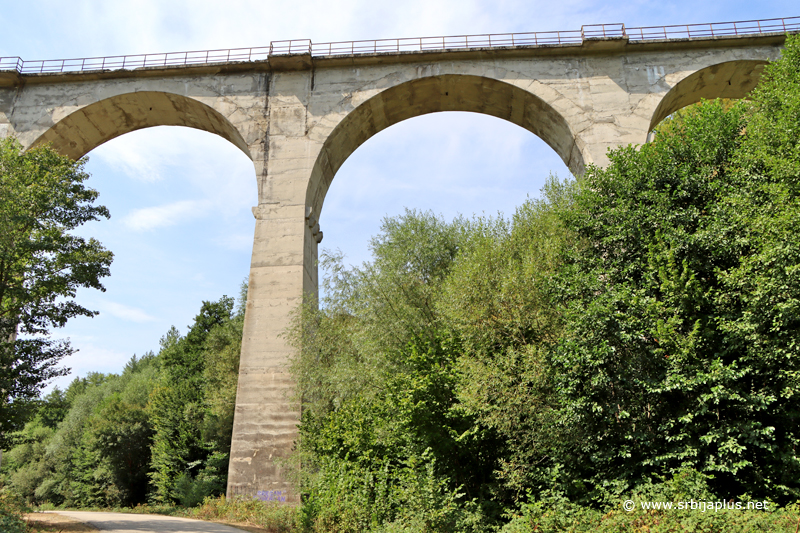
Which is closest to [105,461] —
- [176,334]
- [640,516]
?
[176,334]

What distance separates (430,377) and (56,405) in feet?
29.6

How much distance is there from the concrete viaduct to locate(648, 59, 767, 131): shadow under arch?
4cm

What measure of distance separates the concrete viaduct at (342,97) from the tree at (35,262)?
→ 13.9 ft

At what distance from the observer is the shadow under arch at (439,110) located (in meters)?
16.1

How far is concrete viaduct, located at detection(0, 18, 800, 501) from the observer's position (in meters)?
15.5

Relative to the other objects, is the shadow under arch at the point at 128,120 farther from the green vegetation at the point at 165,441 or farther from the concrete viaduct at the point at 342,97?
the green vegetation at the point at 165,441

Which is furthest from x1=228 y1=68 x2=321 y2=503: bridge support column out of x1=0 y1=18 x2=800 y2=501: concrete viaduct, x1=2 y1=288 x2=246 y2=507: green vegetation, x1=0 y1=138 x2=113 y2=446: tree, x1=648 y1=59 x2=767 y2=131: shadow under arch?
x1=2 y1=288 x2=246 y2=507: green vegetation

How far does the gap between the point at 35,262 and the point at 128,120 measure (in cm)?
750

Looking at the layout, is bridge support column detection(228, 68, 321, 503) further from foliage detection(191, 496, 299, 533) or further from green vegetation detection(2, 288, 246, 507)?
green vegetation detection(2, 288, 246, 507)

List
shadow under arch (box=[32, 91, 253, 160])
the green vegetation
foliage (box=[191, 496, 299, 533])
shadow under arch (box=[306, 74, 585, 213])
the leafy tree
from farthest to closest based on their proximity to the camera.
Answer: the green vegetation, the leafy tree, shadow under arch (box=[32, 91, 253, 160]), shadow under arch (box=[306, 74, 585, 213]), foliage (box=[191, 496, 299, 533])

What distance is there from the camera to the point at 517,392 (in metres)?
9.54

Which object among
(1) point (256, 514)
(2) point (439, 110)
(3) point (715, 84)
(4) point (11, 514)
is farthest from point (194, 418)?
(3) point (715, 84)

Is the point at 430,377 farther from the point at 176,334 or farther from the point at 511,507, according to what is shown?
the point at 176,334

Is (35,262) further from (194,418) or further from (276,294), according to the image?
(194,418)
